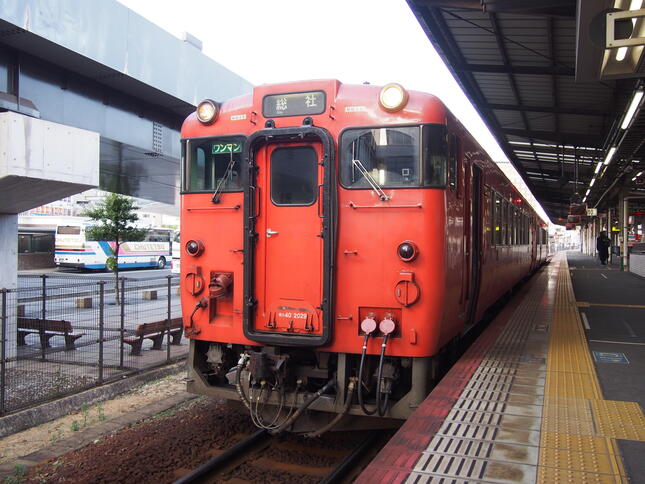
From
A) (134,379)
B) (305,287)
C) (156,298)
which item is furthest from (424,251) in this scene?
(156,298)

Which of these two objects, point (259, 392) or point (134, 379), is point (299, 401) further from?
point (134, 379)

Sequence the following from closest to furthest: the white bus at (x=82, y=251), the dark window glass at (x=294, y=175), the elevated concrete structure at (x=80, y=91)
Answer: the dark window glass at (x=294, y=175)
the elevated concrete structure at (x=80, y=91)
the white bus at (x=82, y=251)

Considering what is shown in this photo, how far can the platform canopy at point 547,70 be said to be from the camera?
5718 millimetres

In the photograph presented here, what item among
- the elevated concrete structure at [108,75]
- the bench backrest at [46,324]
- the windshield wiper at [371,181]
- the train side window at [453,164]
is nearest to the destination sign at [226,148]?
the windshield wiper at [371,181]

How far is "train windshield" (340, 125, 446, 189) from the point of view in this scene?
487 cm

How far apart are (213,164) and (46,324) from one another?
507 cm

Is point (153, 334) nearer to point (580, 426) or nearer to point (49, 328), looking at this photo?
point (49, 328)

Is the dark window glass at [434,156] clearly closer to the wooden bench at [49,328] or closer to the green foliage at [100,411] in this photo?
the green foliage at [100,411]

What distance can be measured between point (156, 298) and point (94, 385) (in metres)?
3.16

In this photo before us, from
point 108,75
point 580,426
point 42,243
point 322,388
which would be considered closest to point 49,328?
point 108,75

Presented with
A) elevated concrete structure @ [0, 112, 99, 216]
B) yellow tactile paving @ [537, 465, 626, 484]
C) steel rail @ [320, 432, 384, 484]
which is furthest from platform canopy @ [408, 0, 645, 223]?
elevated concrete structure @ [0, 112, 99, 216]

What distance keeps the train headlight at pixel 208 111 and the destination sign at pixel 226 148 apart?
264 millimetres

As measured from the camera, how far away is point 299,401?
501cm

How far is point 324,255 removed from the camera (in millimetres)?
5023
